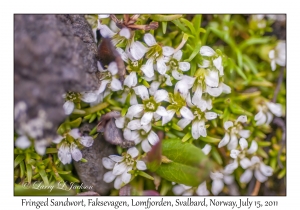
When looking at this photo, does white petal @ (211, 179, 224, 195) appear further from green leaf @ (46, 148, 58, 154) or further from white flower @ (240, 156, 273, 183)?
green leaf @ (46, 148, 58, 154)

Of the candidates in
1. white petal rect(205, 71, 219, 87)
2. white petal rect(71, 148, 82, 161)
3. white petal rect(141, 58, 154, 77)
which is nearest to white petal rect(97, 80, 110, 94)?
white petal rect(141, 58, 154, 77)

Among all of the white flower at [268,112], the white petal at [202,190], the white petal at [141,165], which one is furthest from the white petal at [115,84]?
the white flower at [268,112]

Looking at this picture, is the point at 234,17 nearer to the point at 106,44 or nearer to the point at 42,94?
the point at 106,44

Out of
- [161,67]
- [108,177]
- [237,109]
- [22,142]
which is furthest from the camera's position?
[237,109]

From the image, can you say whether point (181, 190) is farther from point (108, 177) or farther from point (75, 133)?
point (75, 133)

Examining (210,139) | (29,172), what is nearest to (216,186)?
(210,139)

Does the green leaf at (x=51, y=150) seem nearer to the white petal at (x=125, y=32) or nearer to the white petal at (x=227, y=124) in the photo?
the white petal at (x=125, y=32)
